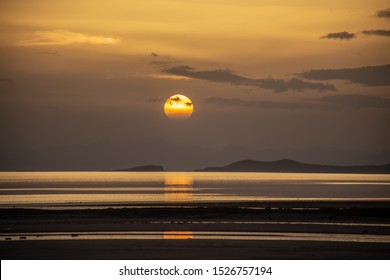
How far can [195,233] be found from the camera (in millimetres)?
46500

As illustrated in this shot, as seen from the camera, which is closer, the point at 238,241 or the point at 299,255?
the point at 299,255

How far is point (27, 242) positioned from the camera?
41281 mm

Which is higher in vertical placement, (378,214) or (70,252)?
(378,214)

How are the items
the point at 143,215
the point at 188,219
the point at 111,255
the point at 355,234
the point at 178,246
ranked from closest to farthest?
the point at 111,255 < the point at 178,246 < the point at 355,234 < the point at 188,219 < the point at 143,215

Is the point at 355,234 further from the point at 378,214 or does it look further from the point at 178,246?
the point at 378,214

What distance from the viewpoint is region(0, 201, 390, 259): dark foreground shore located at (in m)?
36.8

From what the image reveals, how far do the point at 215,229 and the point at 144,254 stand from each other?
1373 centimetres

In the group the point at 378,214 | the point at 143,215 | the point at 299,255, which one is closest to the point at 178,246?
the point at 299,255

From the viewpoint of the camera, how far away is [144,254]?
119ft

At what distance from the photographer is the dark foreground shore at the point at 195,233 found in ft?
121

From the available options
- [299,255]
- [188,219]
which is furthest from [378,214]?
[299,255]
